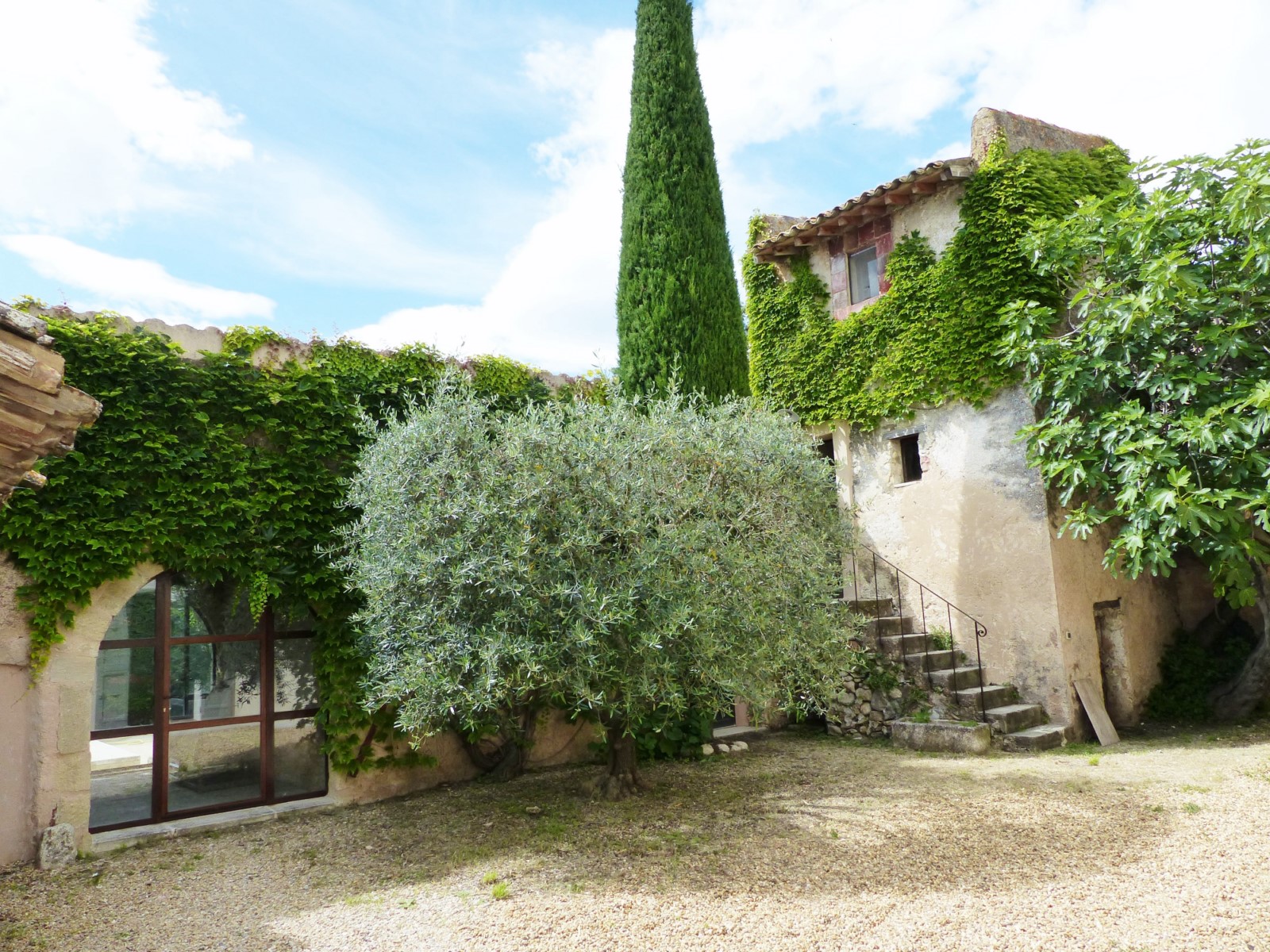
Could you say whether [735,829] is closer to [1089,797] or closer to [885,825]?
[885,825]

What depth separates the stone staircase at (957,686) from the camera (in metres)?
8.72

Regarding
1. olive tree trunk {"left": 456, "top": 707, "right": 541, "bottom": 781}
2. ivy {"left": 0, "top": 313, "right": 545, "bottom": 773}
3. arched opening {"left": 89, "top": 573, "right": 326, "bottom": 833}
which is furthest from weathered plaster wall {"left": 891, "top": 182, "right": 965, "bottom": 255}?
arched opening {"left": 89, "top": 573, "right": 326, "bottom": 833}

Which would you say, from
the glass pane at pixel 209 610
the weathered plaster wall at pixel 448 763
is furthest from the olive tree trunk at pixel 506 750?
the glass pane at pixel 209 610

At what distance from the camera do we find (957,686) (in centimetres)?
934

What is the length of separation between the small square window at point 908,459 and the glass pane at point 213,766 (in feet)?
25.8

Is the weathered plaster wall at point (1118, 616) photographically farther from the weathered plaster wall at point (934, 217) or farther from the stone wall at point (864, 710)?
the weathered plaster wall at point (934, 217)

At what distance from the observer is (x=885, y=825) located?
239 inches

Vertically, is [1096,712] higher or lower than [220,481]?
lower

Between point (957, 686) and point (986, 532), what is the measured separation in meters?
1.77

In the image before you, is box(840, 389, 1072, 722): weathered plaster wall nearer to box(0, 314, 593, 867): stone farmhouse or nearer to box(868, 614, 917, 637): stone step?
box(868, 614, 917, 637): stone step

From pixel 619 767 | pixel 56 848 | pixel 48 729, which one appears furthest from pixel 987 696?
pixel 48 729

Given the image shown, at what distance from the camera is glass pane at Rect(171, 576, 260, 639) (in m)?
7.07

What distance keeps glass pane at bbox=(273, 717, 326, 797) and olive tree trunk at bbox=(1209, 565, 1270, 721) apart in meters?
9.96

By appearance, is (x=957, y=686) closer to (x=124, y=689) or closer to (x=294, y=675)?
(x=294, y=675)
